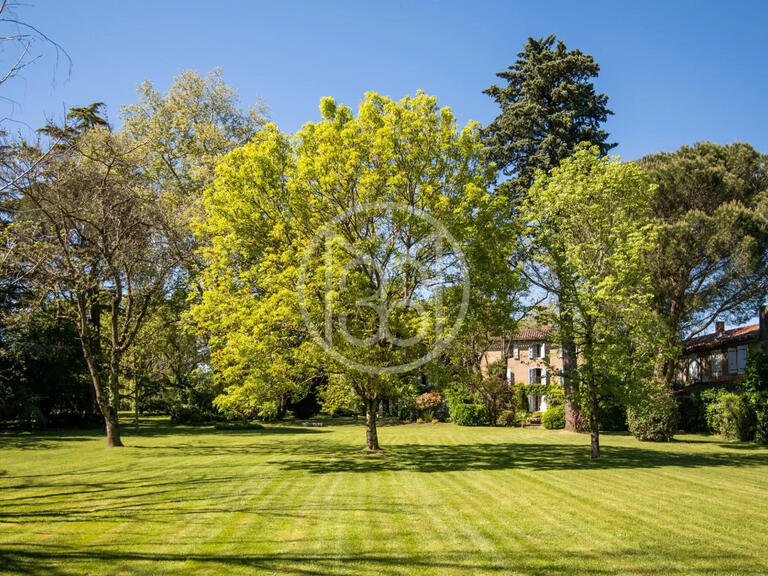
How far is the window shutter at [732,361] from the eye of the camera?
34.4 meters

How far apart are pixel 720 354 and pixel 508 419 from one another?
14214 mm

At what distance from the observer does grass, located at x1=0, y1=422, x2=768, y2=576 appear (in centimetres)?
702

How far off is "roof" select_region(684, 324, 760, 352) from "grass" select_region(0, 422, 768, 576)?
58.2ft

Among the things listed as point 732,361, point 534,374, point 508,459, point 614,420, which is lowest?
point 614,420

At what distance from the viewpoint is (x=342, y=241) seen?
15.9 m

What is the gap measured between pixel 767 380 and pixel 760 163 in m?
12.2

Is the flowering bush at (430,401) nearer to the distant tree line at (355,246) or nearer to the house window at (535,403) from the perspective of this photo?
the house window at (535,403)

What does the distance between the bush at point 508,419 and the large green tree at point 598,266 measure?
59.2 ft

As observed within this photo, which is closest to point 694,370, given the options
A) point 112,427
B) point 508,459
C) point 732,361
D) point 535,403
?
point 732,361

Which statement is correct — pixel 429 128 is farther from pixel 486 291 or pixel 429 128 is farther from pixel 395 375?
pixel 395 375

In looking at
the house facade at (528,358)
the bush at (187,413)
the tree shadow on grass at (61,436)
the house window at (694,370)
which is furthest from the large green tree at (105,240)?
the house window at (694,370)

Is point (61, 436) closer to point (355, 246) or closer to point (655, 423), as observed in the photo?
point (355, 246)

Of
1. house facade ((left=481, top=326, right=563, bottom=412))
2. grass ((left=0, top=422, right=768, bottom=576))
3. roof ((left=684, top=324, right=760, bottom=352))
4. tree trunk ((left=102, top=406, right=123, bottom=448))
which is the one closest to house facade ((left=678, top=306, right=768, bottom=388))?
roof ((left=684, top=324, right=760, bottom=352))

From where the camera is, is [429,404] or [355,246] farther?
[429,404]
